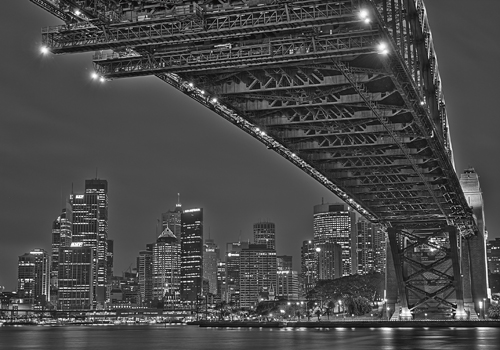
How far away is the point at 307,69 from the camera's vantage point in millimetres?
42125

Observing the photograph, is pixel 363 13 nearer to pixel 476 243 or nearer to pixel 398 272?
pixel 398 272

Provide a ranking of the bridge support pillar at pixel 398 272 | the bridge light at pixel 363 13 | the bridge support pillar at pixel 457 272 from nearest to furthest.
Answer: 1. the bridge light at pixel 363 13
2. the bridge support pillar at pixel 457 272
3. the bridge support pillar at pixel 398 272

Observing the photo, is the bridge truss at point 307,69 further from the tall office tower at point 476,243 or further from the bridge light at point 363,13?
the tall office tower at point 476,243

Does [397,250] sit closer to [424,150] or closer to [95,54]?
[424,150]

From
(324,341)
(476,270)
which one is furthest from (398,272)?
(324,341)

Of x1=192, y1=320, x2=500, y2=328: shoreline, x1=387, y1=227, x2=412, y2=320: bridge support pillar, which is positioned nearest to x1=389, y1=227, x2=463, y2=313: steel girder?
x1=387, y1=227, x2=412, y2=320: bridge support pillar

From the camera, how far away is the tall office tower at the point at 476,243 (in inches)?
3890

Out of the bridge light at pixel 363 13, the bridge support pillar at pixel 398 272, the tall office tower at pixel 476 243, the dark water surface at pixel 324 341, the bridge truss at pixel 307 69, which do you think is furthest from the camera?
the tall office tower at pixel 476 243

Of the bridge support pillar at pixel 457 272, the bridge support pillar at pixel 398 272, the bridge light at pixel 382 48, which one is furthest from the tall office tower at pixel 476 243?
the bridge light at pixel 382 48

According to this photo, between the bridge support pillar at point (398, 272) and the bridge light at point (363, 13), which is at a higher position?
the bridge light at point (363, 13)

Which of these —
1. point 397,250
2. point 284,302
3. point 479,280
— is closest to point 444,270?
point 479,280

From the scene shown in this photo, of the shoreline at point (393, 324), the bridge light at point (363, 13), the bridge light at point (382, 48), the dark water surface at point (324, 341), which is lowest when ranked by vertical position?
the dark water surface at point (324, 341)

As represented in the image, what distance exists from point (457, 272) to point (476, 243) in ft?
36.5

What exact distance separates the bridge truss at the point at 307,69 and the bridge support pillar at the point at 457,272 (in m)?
14.2
